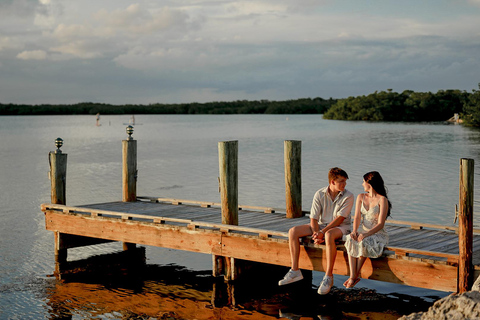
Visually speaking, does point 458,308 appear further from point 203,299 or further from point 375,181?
point 203,299

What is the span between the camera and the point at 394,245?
8734 millimetres

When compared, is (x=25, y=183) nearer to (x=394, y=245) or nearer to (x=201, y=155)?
(x=201, y=155)

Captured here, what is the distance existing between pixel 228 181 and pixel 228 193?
0.64 feet

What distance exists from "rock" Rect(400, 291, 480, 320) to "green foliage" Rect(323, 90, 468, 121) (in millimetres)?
97527

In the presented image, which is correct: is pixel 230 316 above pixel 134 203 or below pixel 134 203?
below

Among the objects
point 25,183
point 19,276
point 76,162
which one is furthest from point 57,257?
point 76,162

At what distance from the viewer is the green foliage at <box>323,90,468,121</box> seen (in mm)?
100188

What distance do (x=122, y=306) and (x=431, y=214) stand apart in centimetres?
1078

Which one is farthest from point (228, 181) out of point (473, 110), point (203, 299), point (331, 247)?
point (473, 110)

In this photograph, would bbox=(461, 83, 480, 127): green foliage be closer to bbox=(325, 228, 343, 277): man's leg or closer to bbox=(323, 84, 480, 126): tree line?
bbox=(323, 84, 480, 126): tree line

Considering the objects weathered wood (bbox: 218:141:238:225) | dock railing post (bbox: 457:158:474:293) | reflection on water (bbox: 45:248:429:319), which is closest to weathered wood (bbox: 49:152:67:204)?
reflection on water (bbox: 45:248:429:319)

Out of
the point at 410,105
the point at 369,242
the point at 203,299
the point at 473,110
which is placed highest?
the point at 410,105

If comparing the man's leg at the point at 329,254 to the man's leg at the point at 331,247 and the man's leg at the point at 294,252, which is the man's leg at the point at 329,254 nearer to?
the man's leg at the point at 331,247

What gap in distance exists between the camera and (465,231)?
7.81 metres
